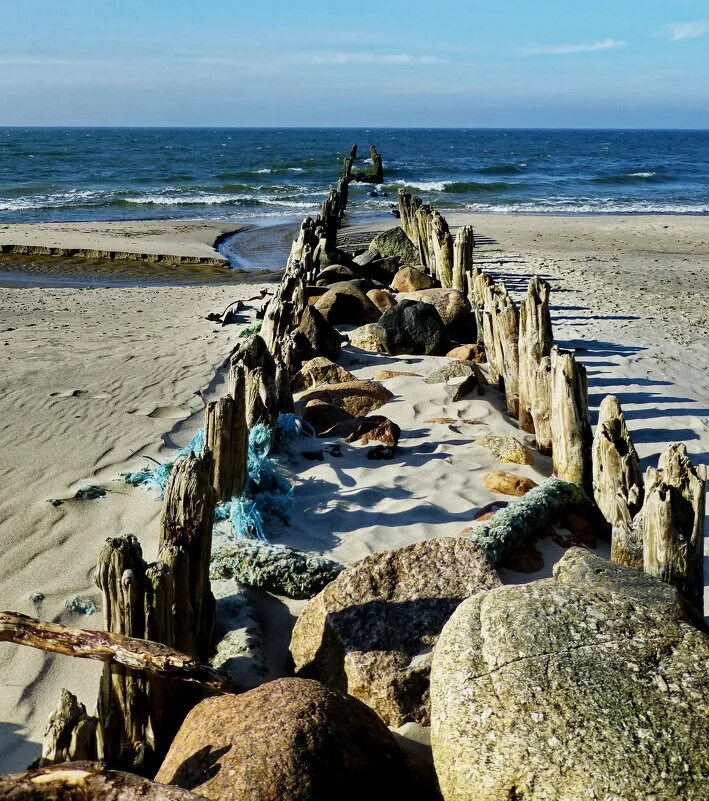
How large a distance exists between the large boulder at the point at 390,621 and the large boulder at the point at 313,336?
5.24 m

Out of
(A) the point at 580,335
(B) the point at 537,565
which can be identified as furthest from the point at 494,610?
(A) the point at 580,335

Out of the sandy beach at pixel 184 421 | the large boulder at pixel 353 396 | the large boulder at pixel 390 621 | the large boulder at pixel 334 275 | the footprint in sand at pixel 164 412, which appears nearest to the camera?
the large boulder at pixel 390 621

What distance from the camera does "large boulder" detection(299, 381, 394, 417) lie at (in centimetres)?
756

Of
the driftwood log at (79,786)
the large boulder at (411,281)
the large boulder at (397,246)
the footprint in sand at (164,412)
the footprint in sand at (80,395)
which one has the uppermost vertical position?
the large boulder at (397,246)

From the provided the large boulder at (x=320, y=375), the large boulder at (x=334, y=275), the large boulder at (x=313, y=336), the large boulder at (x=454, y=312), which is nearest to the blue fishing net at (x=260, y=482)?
the large boulder at (x=320, y=375)

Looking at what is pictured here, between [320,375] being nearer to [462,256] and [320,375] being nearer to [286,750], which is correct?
[462,256]

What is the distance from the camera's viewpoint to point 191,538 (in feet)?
12.5

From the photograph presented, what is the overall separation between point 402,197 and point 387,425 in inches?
507

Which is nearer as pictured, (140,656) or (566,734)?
(566,734)

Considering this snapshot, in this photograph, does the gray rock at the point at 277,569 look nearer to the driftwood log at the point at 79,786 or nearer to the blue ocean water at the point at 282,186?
the driftwood log at the point at 79,786

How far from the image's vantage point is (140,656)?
308cm

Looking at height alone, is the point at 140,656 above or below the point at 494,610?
below

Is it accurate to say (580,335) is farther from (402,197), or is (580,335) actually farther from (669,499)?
(402,197)

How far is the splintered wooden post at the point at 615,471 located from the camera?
480cm
